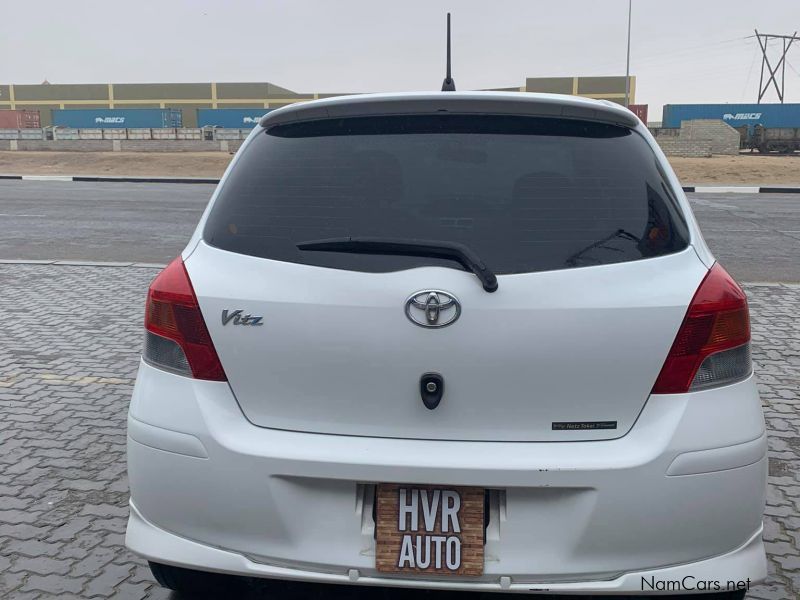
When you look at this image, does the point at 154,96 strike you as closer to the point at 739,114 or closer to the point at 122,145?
the point at 122,145

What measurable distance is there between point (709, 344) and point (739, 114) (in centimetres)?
6095

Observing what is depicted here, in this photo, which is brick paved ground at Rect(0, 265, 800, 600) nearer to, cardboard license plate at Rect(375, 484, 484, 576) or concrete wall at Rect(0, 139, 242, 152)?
cardboard license plate at Rect(375, 484, 484, 576)

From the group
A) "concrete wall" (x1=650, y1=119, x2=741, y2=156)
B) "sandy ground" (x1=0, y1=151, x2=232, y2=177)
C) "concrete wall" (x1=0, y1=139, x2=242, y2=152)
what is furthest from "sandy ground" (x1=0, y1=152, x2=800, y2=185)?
"concrete wall" (x1=0, y1=139, x2=242, y2=152)

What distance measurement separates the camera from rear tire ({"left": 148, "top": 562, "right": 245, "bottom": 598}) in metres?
2.63

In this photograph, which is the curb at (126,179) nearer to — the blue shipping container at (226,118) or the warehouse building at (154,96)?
the blue shipping container at (226,118)

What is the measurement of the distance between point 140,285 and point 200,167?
81.6ft

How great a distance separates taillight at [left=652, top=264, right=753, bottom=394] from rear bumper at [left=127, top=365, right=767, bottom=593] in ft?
0.16

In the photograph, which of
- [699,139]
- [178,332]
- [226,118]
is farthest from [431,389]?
[226,118]

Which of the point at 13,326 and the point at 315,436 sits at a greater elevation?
the point at 315,436

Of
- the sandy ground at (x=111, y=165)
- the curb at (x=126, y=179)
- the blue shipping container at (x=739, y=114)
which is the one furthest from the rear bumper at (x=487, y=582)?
the blue shipping container at (x=739, y=114)

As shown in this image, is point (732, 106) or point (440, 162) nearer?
point (440, 162)

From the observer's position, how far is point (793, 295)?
8.22 meters

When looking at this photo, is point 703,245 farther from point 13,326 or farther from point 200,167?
point 200,167

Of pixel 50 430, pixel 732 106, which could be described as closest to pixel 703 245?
pixel 50 430
